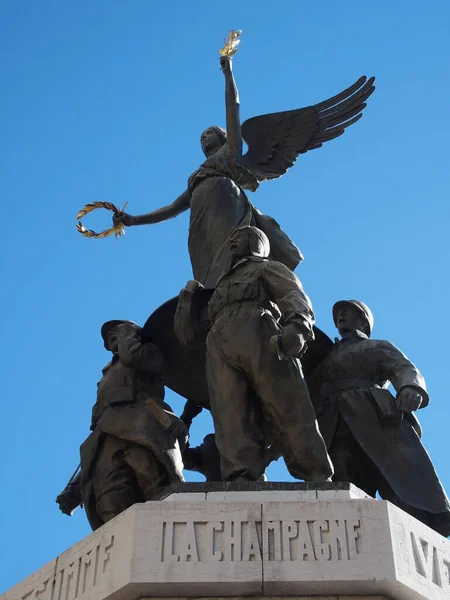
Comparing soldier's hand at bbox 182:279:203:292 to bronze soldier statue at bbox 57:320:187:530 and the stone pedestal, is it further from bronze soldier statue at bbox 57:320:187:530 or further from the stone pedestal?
the stone pedestal

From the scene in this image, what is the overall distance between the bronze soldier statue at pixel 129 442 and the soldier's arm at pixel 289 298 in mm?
1354

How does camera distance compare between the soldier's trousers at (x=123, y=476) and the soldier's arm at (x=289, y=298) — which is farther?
the soldier's trousers at (x=123, y=476)

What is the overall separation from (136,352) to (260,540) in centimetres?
289

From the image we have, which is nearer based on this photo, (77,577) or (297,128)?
(77,577)

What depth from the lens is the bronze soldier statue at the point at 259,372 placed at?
8789 mm

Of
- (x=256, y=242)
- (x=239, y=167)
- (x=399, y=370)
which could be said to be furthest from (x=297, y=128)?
(x=399, y=370)

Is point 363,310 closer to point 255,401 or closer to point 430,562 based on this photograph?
point 255,401

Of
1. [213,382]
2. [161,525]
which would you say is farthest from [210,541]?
[213,382]

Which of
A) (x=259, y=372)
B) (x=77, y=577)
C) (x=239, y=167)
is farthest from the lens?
(x=239, y=167)

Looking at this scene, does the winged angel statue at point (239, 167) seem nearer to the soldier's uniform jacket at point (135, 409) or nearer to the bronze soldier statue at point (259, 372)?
the soldier's uniform jacket at point (135, 409)

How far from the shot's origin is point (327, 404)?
9.98 metres

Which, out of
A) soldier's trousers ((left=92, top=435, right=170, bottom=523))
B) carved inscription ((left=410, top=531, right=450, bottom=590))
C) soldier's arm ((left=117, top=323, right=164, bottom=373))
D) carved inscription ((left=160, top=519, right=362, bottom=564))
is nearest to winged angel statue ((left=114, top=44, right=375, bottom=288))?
soldier's arm ((left=117, top=323, right=164, bottom=373))

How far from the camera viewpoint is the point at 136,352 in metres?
10.1

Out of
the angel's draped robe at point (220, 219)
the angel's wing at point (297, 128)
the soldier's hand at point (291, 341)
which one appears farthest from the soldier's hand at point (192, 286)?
the angel's wing at point (297, 128)
